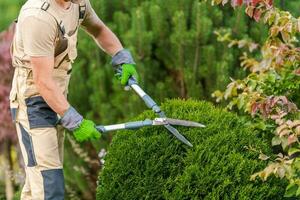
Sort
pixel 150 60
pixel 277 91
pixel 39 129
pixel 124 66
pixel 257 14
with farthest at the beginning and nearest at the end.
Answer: pixel 150 60
pixel 277 91
pixel 124 66
pixel 257 14
pixel 39 129

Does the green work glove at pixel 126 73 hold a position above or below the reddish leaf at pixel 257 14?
below

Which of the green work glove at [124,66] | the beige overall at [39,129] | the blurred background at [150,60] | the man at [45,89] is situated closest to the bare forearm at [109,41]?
the green work glove at [124,66]

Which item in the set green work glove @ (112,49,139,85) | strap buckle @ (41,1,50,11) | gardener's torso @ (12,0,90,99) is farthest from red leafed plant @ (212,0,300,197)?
strap buckle @ (41,1,50,11)

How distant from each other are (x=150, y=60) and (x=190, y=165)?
6.13 feet

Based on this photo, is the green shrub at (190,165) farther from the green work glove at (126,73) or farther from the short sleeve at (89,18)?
the short sleeve at (89,18)

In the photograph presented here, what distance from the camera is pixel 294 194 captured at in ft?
12.7

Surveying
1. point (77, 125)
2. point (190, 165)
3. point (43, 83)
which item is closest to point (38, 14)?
point (43, 83)

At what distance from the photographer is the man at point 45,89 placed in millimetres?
3596

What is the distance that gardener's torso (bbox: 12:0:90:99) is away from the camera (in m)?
3.58

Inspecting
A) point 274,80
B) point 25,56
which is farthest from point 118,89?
point 25,56

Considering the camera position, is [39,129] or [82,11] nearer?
[39,129]

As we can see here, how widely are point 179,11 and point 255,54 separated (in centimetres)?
59

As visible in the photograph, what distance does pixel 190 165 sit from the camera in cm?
388

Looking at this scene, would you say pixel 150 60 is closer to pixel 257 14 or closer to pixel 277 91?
pixel 277 91
